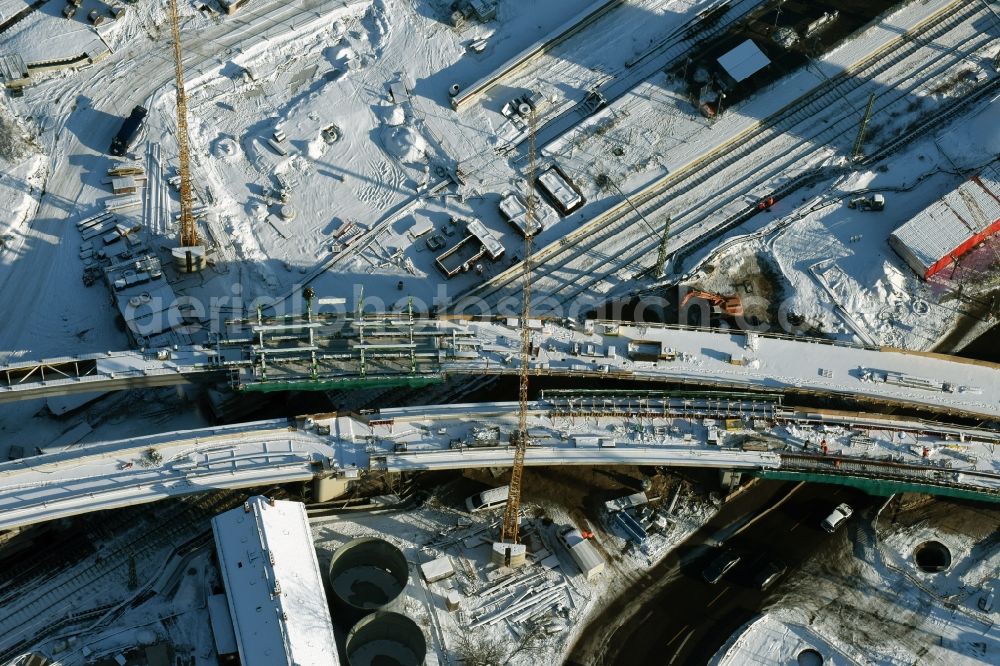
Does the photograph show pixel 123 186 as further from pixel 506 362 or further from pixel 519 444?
pixel 519 444

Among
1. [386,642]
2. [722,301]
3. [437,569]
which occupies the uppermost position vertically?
[722,301]

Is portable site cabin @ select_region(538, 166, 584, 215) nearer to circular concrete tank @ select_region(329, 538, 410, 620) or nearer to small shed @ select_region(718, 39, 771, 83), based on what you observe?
small shed @ select_region(718, 39, 771, 83)

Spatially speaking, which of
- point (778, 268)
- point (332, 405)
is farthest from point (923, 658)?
point (332, 405)

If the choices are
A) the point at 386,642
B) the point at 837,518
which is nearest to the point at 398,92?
the point at 386,642

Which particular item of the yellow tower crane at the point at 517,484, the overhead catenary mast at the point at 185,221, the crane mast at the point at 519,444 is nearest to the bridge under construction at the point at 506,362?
the crane mast at the point at 519,444

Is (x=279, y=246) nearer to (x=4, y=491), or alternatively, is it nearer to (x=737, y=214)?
(x=4, y=491)
